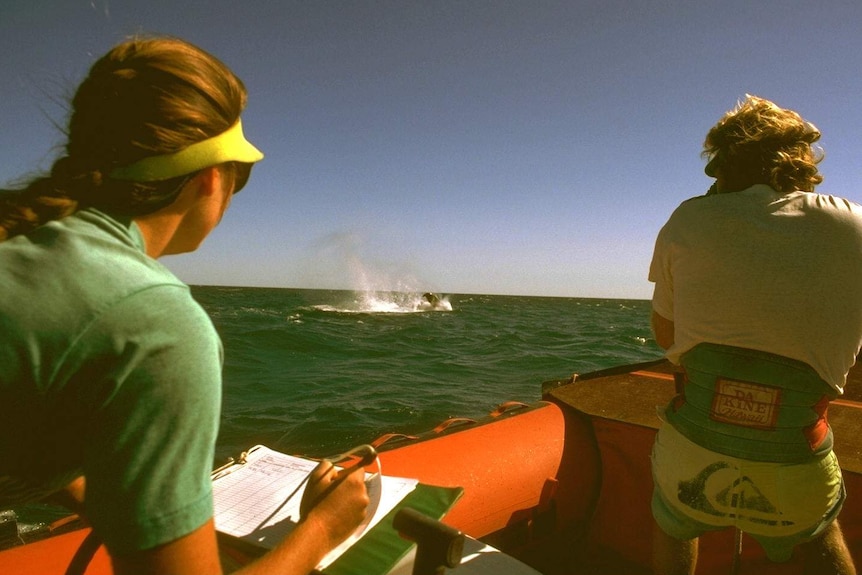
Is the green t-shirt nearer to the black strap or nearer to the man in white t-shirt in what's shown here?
the black strap

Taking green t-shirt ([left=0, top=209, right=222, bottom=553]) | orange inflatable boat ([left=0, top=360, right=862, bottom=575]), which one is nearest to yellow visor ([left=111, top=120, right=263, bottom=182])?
green t-shirt ([left=0, top=209, right=222, bottom=553])

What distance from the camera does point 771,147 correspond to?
1388mm

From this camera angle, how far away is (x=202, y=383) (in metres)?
0.67

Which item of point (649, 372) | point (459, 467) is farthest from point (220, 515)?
point (649, 372)

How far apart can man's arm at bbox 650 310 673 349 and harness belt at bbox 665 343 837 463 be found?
246 mm

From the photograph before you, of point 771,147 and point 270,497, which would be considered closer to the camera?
point 270,497

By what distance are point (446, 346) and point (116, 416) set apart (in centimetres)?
1546

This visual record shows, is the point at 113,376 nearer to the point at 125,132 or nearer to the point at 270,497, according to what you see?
the point at 125,132

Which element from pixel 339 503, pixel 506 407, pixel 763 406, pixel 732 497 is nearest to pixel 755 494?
pixel 732 497

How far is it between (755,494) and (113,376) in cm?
136

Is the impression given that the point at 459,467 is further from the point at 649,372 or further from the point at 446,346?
the point at 446,346

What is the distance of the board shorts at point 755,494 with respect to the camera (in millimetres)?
1294

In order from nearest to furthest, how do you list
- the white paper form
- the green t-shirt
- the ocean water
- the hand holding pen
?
the green t-shirt → the hand holding pen → the white paper form → the ocean water

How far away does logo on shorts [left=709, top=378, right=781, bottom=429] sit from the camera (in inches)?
50.3
